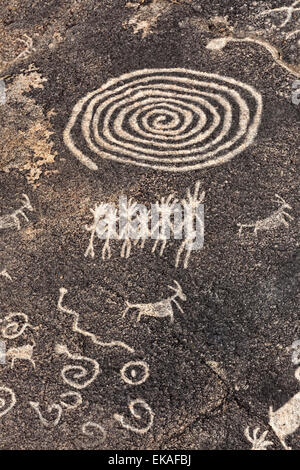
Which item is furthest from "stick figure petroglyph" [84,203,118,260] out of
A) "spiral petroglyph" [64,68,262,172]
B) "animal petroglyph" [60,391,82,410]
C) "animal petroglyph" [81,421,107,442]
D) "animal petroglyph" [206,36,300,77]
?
"animal petroglyph" [206,36,300,77]

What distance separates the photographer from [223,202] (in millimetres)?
3641

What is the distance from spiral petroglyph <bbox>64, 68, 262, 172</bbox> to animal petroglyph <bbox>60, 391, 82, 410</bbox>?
1301 millimetres

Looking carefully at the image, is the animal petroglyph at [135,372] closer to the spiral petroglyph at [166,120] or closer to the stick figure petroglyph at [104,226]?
the stick figure petroglyph at [104,226]

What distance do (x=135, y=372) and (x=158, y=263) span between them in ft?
1.89

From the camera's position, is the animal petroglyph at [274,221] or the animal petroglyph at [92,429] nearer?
Result: the animal petroglyph at [92,429]

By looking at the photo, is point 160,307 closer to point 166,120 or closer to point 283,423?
point 283,423

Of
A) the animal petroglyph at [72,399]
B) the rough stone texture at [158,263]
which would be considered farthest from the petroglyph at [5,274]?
the animal petroglyph at [72,399]

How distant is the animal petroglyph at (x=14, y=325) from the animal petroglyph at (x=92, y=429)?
1.75 feet

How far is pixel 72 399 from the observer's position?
3080mm

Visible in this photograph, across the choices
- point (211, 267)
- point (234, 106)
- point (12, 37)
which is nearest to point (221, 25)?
point (234, 106)

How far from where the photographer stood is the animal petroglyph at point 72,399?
3062 mm

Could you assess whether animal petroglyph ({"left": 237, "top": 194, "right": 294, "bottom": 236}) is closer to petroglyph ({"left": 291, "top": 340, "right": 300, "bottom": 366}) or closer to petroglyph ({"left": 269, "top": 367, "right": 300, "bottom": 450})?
petroglyph ({"left": 291, "top": 340, "right": 300, "bottom": 366})

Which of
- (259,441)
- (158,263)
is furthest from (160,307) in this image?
(259,441)

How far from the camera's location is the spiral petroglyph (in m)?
3.91
